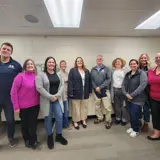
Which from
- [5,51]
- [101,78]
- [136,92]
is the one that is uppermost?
[5,51]

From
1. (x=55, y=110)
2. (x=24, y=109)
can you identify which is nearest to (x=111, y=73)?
(x=55, y=110)

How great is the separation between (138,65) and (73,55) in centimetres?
162

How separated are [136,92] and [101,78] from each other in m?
0.88

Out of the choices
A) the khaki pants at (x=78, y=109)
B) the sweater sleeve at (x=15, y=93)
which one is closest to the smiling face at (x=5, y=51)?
the sweater sleeve at (x=15, y=93)

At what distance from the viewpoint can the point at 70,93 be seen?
303 centimetres

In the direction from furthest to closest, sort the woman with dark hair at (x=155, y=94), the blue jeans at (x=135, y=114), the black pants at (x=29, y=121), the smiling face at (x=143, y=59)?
1. the smiling face at (x=143, y=59)
2. the blue jeans at (x=135, y=114)
3. the woman with dark hair at (x=155, y=94)
4. the black pants at (x=29, y=121)

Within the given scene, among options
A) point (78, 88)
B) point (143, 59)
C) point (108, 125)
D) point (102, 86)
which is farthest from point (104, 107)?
point (143, 59)

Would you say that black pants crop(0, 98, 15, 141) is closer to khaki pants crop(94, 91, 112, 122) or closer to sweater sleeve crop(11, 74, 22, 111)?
sweater sleeve crop(11, 74, 22, 111)

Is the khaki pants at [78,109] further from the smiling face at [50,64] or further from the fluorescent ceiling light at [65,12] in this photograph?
the fluorescent ceiling light at [65,12]

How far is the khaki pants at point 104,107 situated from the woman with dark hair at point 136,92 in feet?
1.91

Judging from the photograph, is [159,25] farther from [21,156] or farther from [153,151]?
[21,156]

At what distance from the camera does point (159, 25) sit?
9.26 ft

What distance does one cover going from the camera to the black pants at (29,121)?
2268 millimetres

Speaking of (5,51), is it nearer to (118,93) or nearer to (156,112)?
(118,93)
